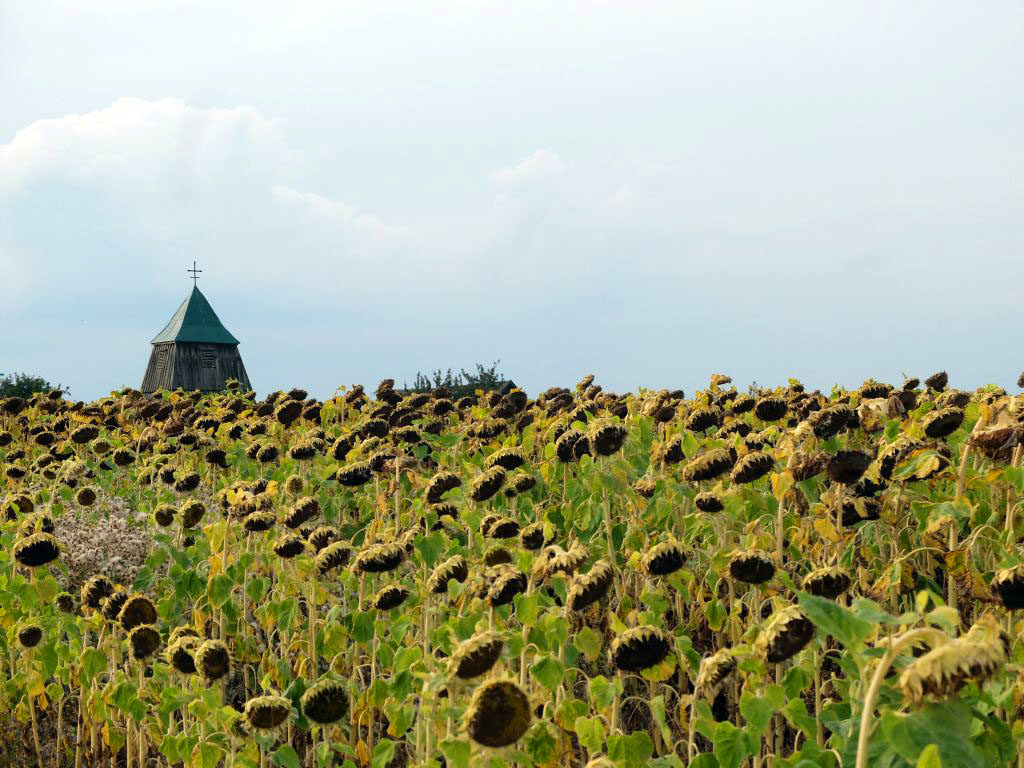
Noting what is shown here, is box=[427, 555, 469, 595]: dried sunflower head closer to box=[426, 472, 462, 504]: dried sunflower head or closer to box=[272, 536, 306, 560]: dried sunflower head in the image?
box=[272, 536, 306, 560]: dried sunflower head

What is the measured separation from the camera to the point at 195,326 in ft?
141

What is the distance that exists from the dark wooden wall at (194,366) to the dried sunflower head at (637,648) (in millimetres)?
39778

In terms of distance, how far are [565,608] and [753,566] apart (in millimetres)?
712

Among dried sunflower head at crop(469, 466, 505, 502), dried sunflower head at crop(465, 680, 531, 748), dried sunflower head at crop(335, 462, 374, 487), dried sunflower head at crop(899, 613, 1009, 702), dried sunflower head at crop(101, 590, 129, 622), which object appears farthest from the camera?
dried sunflower head at crop(335, 462, 374, 487)

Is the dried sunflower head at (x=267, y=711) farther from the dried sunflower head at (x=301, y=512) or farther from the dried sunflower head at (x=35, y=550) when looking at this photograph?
the dried sunflower head at (x=35, y=550)

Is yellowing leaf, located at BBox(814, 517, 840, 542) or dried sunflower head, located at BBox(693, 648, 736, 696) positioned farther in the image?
yellowing leaf, located at BBox(814, 517, 840, 542)

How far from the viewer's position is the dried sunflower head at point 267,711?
3.22m

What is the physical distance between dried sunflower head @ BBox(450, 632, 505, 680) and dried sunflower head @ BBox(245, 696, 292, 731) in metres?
0.80

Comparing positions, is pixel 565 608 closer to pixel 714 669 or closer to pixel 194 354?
pixel 714 669

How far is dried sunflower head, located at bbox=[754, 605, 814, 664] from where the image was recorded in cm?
260

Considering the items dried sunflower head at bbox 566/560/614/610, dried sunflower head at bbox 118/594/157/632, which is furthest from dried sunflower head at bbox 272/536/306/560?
dried sunflower head at bbox 566/560/614/610

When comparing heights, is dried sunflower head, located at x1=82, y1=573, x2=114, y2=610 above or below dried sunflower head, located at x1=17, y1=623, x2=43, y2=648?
above

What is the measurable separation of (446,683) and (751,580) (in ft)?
3.95

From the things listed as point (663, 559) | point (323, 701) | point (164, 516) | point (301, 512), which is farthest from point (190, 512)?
point (663, 559)
